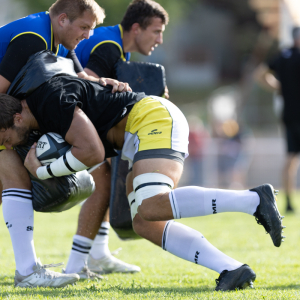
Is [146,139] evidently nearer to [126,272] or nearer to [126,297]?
[126,297]

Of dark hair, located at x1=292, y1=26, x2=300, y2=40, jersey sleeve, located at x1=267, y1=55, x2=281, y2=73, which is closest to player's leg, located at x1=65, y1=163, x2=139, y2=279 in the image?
jersey sleeve, located at x1=267, y1=55, x2=281, y2=73

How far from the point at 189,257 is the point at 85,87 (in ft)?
4.19

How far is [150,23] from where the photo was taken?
441 cm

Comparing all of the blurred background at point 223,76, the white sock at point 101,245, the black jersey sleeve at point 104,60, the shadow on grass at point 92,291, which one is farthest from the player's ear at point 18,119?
the blurred background at point 223,76

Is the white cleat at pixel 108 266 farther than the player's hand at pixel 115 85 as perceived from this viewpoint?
Yes

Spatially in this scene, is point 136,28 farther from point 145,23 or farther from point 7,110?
point 7,110

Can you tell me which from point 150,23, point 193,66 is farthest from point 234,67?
point 150,23

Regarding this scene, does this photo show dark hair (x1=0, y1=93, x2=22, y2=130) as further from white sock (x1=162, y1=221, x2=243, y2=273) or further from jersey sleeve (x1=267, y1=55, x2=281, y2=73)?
jersey sleeve (x1=267, y1=55, x2=281, y2=73)

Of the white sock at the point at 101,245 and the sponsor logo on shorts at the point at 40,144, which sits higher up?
the sponsor logo on shorts at the point at 40,144

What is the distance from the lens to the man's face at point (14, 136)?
3.13m

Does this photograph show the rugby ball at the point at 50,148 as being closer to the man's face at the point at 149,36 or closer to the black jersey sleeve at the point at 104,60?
the black jersey sleeve at the point at 104,60

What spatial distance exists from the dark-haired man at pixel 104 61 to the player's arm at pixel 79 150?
89 centimetres

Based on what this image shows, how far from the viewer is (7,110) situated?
307cm

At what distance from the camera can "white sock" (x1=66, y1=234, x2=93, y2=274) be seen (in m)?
3.71
